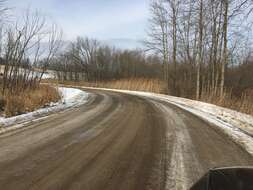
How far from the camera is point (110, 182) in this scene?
4.47 meters

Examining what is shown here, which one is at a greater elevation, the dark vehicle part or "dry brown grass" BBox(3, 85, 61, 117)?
the dark vehicle part

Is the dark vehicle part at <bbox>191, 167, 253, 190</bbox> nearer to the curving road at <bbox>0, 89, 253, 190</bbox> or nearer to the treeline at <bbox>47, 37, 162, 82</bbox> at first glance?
the curving road at <bbox>0, 89, 253, 190</bbox>

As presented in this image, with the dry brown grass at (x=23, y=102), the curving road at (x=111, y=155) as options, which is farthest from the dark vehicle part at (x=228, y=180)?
the dry brown grass at (x=23, y=102)

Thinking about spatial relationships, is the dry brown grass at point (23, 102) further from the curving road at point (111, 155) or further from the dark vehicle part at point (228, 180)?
the dark vehicle part at point (228, 180)

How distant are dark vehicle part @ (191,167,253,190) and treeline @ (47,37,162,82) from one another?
5520cm

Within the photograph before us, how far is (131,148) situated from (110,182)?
6.62 feet

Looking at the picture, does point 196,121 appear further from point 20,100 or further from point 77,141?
point 20,100

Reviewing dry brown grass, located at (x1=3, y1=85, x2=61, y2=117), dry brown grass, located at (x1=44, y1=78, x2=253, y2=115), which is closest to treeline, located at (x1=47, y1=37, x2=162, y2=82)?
dry brown grass, located at (x1=44, y1=78, x2=253, y2=115)

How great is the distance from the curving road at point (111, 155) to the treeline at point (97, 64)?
4930cm

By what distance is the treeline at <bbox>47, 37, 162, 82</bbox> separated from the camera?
61406 mm

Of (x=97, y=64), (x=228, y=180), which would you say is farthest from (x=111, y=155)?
(x=97, y=64)

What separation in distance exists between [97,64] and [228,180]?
65.4 m

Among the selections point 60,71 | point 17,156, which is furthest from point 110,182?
point 60,71

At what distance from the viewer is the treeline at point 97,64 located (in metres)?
61.4
